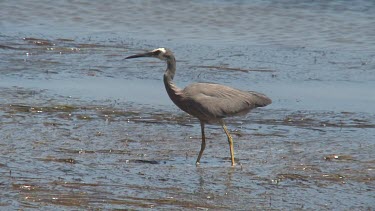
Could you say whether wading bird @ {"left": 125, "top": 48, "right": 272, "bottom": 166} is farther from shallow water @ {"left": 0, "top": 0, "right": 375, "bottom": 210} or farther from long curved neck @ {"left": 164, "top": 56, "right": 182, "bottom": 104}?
shallow water @ {"left": 0, "top": 0, "right": 375, "bottom": 210}

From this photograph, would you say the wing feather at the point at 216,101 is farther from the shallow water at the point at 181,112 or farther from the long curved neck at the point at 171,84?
the shallow water at the point at 181,112

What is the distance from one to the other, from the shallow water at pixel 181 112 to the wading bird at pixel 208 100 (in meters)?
0.34

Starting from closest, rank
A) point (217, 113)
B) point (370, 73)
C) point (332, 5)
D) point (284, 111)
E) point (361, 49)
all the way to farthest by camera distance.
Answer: point (217, 113) → point (284, 111) → point (370, 73) → point (361, 49) → point (332, 5)

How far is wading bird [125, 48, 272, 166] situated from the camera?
31.3 feet

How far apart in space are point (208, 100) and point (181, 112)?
69.8 inches

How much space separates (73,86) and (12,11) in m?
6.65

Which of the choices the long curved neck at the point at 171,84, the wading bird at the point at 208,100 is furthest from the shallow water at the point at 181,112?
the long curved neck at the point at 171,84

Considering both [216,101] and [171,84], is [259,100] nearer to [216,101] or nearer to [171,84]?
[216,101]

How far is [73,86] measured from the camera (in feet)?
40.7

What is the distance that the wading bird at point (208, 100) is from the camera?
9.55 metres

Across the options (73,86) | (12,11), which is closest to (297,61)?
(73,86)

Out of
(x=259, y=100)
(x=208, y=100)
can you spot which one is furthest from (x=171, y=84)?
(x=259, y=100)

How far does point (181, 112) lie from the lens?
37.2ft

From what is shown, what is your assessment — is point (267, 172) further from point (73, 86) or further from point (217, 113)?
point (73, 86)
